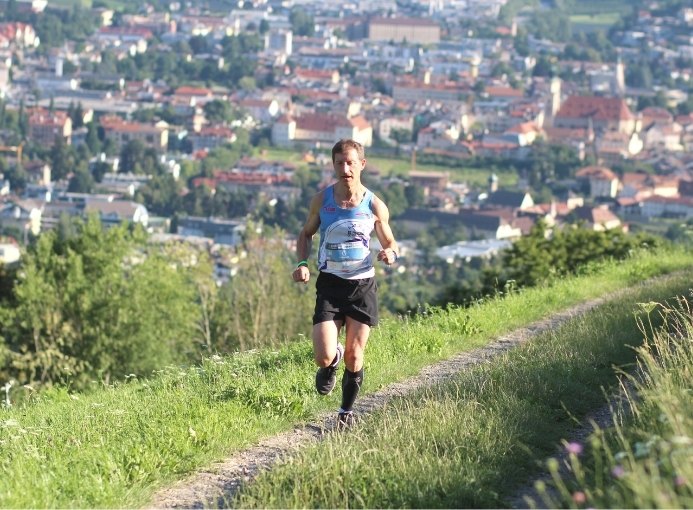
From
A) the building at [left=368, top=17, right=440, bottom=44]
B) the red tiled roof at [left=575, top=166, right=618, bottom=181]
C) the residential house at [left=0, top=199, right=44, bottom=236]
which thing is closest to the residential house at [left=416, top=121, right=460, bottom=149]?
the red tiled roof at [left=575, top=166, right=618, bottom=181]

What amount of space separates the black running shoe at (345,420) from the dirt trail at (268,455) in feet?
0.13

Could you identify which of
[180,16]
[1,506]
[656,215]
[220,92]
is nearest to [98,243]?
[1,506]

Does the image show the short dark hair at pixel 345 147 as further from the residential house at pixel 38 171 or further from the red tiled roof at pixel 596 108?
the red tiled roof at pixel 596 108

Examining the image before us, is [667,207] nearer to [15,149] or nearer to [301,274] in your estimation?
[15,149]

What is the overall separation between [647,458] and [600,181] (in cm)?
7197

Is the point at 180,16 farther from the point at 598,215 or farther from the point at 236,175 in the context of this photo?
the point at 598,215

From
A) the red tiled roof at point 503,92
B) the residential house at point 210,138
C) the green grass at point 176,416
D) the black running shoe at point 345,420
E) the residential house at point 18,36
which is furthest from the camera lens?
the residential house at point 18,36

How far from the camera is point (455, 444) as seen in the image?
14.3 feet

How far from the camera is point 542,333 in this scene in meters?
7.01

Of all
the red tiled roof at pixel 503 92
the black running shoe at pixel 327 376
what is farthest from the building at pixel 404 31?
the black running shoe at pixel 327 376

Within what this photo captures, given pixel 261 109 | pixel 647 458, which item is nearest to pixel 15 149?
pixel 261 109

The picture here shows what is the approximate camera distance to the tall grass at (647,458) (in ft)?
10.3

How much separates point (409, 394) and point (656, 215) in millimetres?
64976

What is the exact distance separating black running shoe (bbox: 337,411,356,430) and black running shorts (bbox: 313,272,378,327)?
276mm
